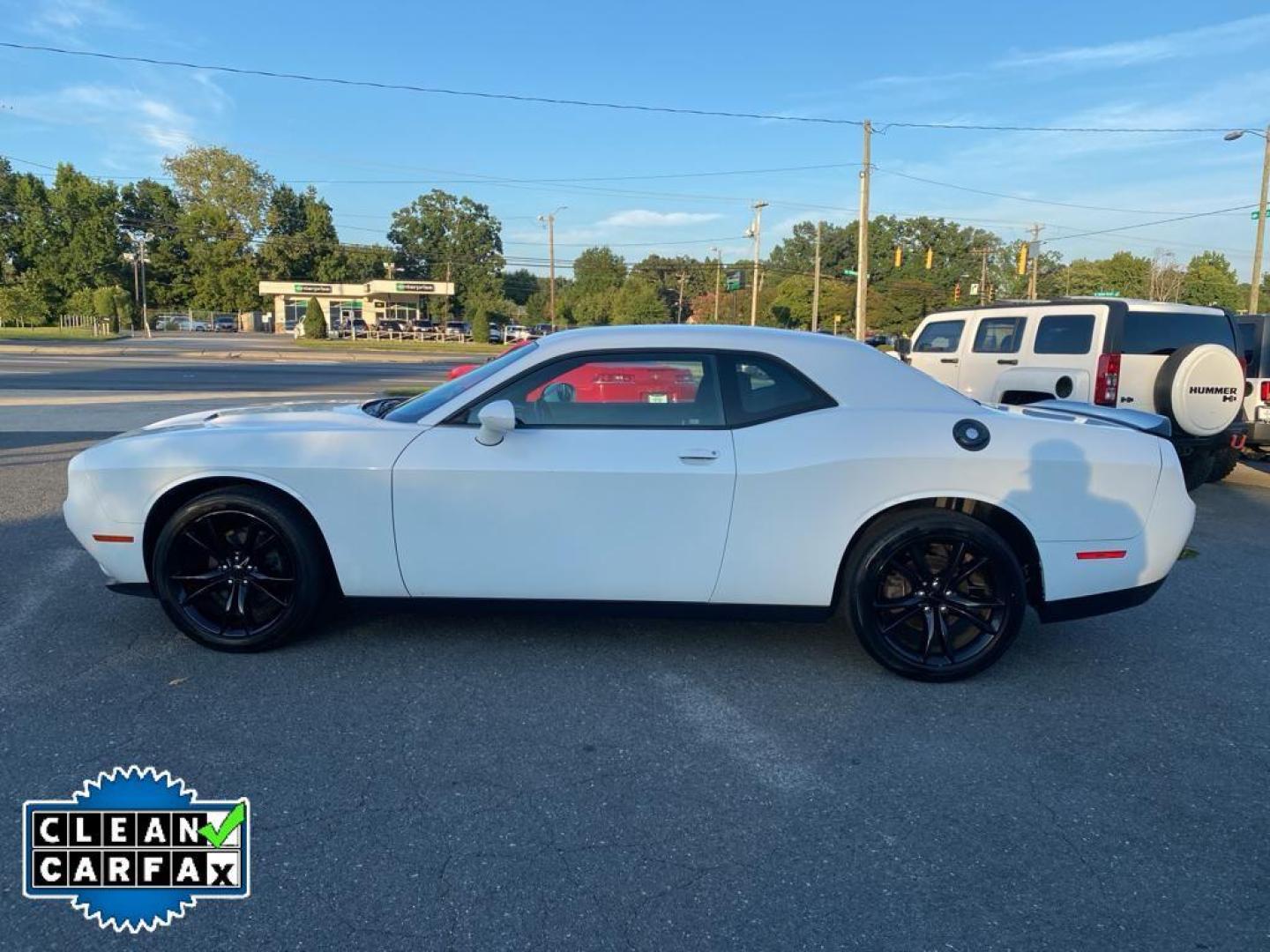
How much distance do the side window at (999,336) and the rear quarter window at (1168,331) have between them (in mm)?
1156

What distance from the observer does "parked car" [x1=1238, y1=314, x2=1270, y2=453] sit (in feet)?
30.4

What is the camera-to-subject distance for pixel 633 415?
3.74m

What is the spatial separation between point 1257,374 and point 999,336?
10.5 ft

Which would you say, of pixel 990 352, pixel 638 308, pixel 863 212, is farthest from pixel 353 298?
pixel 990 352

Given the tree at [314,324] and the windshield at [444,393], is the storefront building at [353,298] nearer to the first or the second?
the tree at [314,324]

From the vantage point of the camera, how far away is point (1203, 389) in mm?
7574

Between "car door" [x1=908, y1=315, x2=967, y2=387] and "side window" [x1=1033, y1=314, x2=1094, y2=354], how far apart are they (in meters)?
1.25

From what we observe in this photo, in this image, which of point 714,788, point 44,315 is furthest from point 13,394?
point 44,315

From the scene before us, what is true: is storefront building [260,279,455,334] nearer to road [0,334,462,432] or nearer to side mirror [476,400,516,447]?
road [0,334,462,432]

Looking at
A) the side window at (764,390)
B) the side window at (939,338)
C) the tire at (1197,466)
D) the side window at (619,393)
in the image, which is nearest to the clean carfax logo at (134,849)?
the side window at (619,393)

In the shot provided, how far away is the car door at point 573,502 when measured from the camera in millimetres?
3584

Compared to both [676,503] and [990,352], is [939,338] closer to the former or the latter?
[990,352]

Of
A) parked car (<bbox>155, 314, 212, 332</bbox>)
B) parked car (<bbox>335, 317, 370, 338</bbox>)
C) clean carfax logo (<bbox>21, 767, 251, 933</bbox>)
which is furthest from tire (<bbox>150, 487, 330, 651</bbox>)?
parked car (<bbox>155, 314, 212, 332</bbox>)

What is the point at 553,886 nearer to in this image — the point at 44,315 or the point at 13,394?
the point at 13,394
